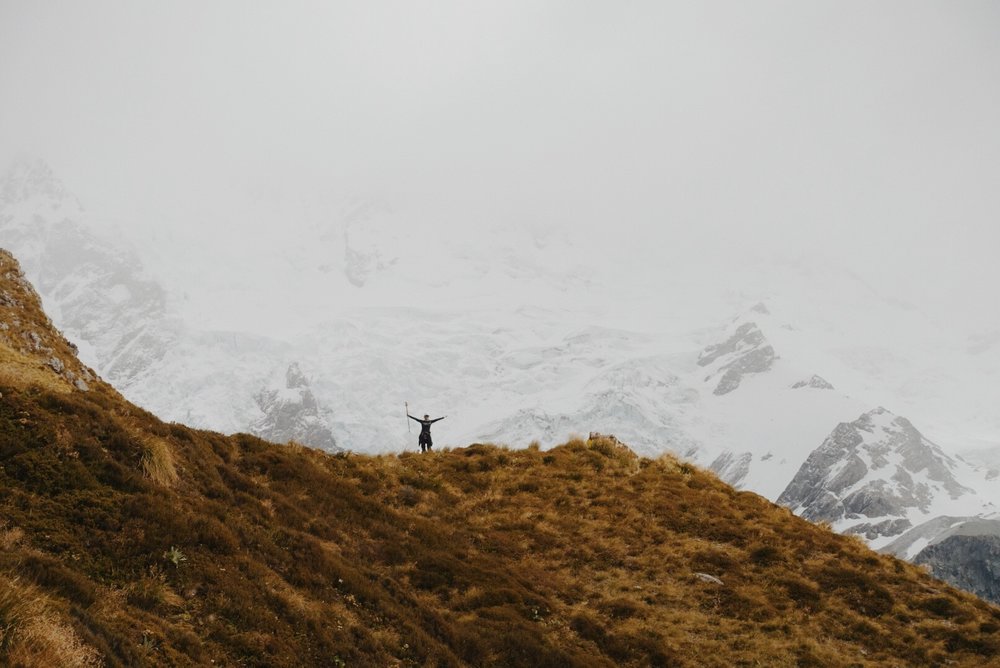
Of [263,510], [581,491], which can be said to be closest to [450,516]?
[581,491]

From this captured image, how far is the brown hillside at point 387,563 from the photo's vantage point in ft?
33.4

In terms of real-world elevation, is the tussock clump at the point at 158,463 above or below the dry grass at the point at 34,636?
above

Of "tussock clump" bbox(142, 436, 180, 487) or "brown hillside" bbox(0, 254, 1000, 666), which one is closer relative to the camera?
"brown hillside" bbox(0, 254, 1000, 666)

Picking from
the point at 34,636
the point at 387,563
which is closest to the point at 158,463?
the point at 387,563

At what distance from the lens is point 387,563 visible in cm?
1741

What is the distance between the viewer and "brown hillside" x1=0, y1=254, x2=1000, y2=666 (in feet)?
33.4

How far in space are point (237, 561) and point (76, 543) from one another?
9.10 feet

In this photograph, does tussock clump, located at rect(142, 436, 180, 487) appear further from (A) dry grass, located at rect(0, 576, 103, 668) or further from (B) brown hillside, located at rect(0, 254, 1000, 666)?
(A) dry grass, located at rect(0, 576, 103, 668)

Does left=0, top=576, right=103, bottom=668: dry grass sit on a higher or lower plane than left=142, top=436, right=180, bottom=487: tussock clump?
lower

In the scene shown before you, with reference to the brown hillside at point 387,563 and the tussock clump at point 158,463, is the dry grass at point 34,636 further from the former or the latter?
the tussock clump at point 158,463

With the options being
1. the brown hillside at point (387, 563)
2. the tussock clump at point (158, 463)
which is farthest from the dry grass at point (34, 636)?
the tussock clump at point (158, 463)

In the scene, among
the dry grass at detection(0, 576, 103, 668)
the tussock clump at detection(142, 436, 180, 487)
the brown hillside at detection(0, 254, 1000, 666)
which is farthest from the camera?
the tussock clump at detection(142, 436, 180, 487)

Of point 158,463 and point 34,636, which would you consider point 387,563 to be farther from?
point 34,636

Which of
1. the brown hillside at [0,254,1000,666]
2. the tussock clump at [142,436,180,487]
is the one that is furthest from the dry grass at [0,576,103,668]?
the tussock clump at [142,436,180,487]
